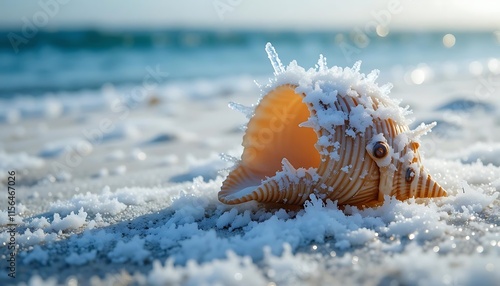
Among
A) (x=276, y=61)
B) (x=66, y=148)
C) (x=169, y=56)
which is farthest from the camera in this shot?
(x=169, y=56)

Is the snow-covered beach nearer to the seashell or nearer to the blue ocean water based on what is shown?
the seashell

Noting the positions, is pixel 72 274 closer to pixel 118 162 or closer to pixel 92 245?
Result: pixel 92 245

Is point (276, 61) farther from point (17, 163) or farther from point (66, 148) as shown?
point (66, 148)

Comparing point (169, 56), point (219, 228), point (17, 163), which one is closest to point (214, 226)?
point (219, 228)

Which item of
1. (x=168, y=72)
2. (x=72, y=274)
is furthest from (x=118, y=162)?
(x=168, y=72)

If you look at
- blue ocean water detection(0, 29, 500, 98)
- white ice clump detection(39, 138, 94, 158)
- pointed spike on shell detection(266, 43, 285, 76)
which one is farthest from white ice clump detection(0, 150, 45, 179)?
blue ocean water detection(0, 29, 500, 98)
